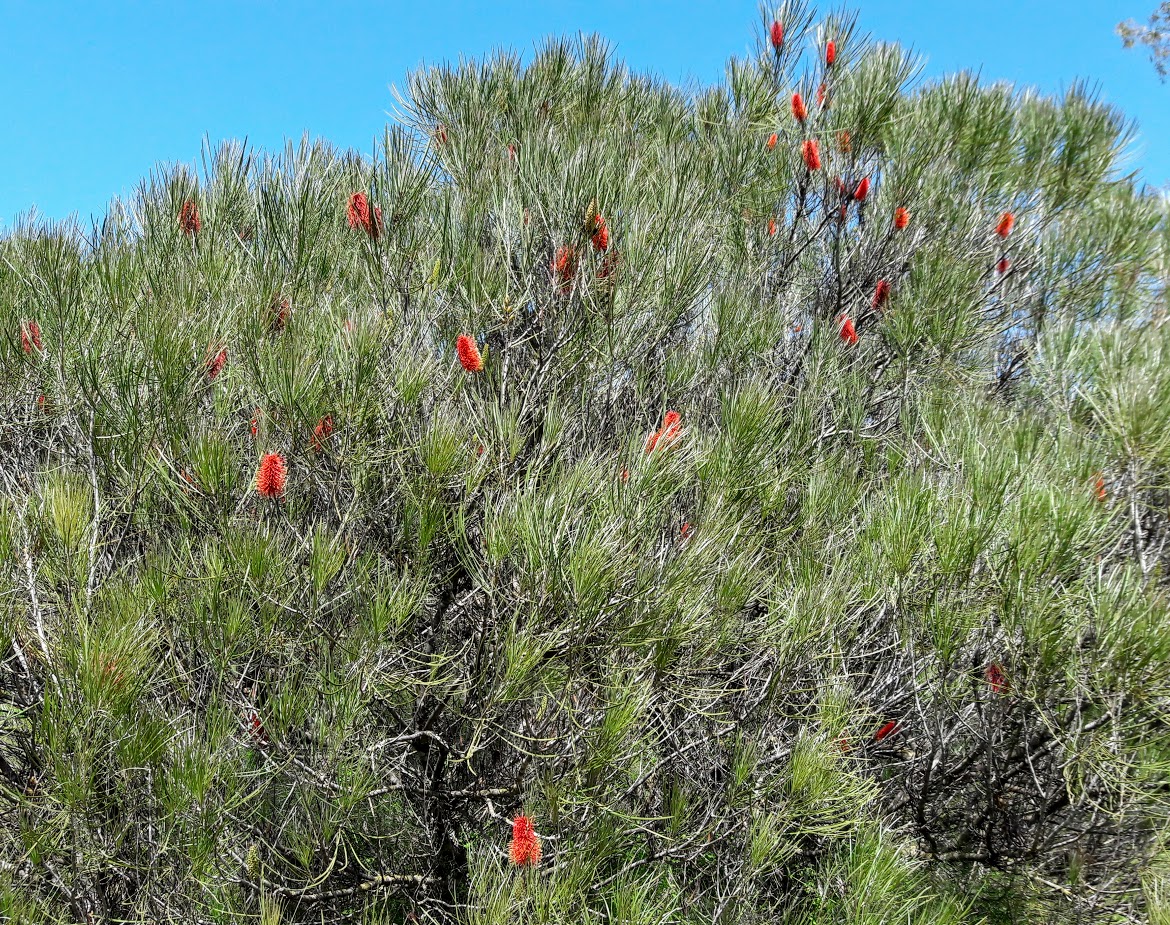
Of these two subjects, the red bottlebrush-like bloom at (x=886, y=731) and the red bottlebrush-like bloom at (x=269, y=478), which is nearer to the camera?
the red bottlebrush-like bloom at (x=269, y=478)

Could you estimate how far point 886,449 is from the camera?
9.46 feet

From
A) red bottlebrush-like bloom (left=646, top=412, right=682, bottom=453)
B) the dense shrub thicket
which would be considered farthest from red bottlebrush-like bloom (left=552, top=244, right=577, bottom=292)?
red bottlebrush-like bloom (left=646, top=412, right=682, bottom=453)

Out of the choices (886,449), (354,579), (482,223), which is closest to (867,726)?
(886,449)

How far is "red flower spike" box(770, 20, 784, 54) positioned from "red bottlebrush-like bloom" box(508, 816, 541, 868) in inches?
A: 130

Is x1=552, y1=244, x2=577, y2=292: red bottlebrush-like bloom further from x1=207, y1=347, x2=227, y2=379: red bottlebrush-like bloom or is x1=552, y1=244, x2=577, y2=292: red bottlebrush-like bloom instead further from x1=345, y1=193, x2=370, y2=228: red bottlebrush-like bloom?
x1=207, y1=347, x2=227, y2=379: red bottlebrush-like bloom

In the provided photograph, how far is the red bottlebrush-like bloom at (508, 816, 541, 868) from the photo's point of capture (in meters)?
1.58

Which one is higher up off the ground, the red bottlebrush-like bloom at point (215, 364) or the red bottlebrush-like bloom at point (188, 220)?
the red bottlebrush-like bloom at point (188, 220)

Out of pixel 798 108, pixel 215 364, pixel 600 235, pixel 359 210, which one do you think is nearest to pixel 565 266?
pixel 600 235

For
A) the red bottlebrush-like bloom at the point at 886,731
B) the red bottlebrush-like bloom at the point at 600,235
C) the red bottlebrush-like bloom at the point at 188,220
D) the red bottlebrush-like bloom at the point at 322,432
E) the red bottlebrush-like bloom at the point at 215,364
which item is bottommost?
the red bottlebrush-like bloom at the point at 886,731

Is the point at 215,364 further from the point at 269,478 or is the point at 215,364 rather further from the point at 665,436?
the point at 665,436

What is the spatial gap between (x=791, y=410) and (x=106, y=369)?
6.55ft

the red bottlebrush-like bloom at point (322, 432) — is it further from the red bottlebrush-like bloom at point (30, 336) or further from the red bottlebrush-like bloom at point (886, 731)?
the red bottlebrush-like bloom at point (886, 731)

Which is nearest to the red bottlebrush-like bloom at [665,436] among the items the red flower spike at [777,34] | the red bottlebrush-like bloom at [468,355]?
the red bottlebrush-like bloom at [468,355]

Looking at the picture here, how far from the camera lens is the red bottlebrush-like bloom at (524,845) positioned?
1583 mm
